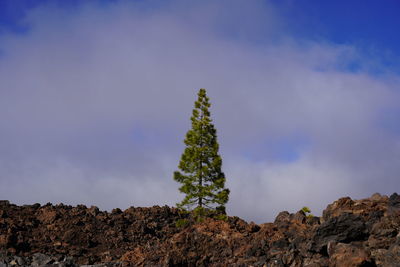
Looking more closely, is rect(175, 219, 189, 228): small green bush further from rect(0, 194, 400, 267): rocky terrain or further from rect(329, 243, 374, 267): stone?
rect(329, 243, 374, 267): stone

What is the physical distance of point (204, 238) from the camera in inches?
947

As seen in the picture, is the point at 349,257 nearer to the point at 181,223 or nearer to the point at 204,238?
the point at 204,238

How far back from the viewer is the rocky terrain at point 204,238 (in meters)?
18.7

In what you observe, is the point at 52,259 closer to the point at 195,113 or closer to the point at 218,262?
the point at 218,262

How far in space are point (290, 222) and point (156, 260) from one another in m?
7.44

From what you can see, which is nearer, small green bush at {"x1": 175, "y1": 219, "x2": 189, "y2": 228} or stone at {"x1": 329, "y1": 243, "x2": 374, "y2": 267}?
stone at {"x1": 329, "y1": 243, "x2": 374, "y2": 267}

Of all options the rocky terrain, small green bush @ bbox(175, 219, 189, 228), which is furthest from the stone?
small green bush @ bbox(175, 219, 189, 228)

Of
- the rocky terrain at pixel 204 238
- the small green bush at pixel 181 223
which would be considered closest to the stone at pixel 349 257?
the rocky terrain at pixel 204 238

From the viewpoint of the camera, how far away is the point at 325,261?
1789 cm

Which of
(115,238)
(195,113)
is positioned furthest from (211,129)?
(115,238)

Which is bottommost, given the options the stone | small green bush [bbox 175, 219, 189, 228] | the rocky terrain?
the stone

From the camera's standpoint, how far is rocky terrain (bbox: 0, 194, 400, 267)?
18719mm

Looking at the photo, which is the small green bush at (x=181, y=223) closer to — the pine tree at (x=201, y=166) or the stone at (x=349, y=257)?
the pine tree at (x=201, y=166)

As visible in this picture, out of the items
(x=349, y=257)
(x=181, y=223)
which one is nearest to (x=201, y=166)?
(x=181, y=223)
